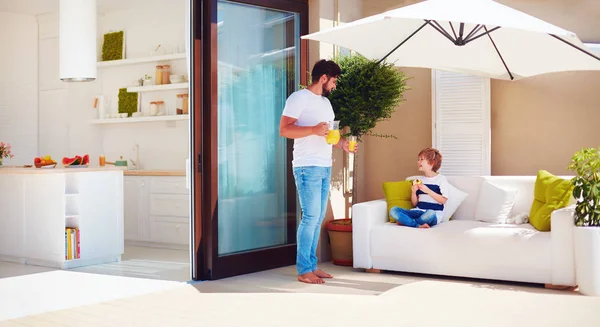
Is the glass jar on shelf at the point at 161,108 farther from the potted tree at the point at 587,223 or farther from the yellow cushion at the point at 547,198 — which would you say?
the potted tree at the point at 587,223

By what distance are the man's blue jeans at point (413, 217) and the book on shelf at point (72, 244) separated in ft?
9.30

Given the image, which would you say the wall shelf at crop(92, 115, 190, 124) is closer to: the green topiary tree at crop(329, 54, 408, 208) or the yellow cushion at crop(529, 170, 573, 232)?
the green topiary tree at crop(329, 54, 408, 208)

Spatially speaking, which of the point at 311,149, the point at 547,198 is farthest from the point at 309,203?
the point at 547,198

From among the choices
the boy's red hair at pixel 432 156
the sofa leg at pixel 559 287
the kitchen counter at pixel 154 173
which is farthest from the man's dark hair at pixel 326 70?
the kitchen counter at pixel 154 173

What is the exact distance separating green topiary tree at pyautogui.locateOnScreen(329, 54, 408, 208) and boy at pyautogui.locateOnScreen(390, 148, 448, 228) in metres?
0.56

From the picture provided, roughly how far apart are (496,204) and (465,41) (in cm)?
143

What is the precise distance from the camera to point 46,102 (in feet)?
30.7

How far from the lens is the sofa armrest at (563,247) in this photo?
16.6 ft

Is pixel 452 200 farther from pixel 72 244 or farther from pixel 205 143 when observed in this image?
pixel 72 244

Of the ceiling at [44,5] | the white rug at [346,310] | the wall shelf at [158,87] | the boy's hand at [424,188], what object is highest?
the ceiling at [44,5]

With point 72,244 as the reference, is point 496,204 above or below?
above

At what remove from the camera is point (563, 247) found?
5074mm

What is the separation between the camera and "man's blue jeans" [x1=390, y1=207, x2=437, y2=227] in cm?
578

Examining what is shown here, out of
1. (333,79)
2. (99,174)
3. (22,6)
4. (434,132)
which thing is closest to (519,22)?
(333,79)
